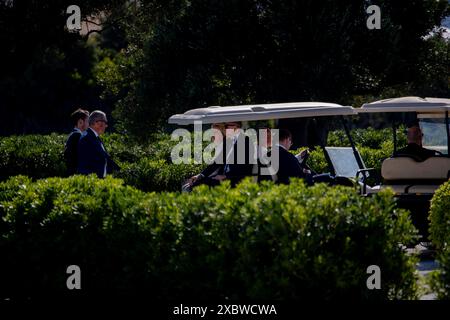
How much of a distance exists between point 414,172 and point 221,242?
5897mm

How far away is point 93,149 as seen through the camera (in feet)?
37.2

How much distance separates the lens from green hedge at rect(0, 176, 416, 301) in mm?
6336

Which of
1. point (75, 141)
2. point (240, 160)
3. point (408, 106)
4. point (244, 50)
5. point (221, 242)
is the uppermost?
point (244, 50)

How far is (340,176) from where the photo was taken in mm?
11797

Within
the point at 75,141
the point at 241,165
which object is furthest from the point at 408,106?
the point at 75,141

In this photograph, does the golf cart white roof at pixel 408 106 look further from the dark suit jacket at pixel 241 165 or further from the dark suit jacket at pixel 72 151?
the dark suit jacket at pixel 72 151

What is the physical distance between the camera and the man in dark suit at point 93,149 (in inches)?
445

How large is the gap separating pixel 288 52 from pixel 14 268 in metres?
11.7

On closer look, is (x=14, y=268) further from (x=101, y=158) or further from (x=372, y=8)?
(x=372, y=8)

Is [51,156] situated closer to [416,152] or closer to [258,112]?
[416,152]

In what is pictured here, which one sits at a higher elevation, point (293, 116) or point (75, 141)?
point (293, 116)

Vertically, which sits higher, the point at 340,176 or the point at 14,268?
the point at 340,176

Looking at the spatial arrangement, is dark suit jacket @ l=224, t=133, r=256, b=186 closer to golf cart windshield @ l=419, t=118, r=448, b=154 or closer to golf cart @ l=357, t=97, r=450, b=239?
golf cart @ l=357, t=97, r=450, b=239
